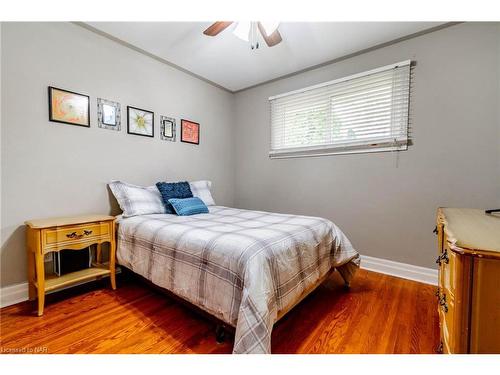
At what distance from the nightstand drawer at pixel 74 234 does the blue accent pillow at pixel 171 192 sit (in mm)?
605

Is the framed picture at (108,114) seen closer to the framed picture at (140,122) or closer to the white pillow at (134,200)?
the framed picture at (140,122)

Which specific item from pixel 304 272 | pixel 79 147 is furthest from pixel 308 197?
pixel 79 147

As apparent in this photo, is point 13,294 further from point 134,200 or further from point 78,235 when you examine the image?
point 134,200

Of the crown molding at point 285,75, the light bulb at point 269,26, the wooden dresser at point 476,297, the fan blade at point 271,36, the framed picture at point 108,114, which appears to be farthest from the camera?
the framed picture at point 108,114

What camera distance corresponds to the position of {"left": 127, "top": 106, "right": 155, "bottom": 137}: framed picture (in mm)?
2488

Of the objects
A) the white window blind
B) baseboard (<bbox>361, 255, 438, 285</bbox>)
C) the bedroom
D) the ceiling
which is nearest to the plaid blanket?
A: the bedroom

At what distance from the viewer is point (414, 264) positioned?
225cm

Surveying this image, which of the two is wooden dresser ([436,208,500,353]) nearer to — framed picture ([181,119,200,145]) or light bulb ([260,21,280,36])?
light bulb ([260,21,280,36])

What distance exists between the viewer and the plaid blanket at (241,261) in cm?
112

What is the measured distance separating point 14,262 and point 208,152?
2.37 metres

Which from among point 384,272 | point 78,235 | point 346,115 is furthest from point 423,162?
point 78,235

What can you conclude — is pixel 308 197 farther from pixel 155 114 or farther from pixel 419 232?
pixel 155 114

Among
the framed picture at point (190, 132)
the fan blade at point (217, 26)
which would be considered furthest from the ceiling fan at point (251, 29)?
the framed picture at point (190, 132)

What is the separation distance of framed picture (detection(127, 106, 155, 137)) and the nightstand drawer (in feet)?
3.74
